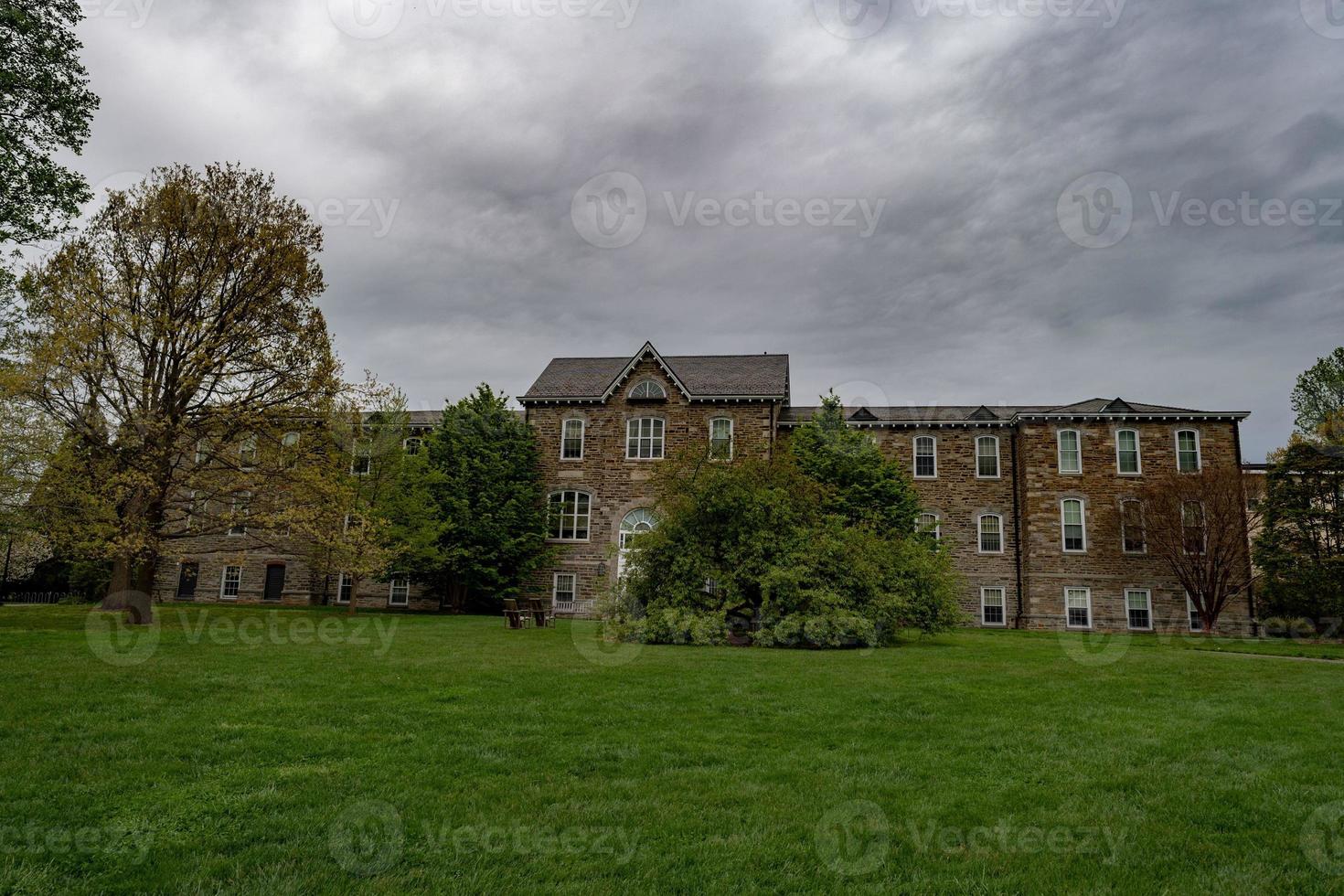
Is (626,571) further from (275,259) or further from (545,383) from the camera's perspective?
(545,383)

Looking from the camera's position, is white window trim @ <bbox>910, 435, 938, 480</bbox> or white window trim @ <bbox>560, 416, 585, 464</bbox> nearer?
white window trim @ <bbox>910, 435, 938, 480</bbox>

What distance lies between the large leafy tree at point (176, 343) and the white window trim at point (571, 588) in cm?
1573

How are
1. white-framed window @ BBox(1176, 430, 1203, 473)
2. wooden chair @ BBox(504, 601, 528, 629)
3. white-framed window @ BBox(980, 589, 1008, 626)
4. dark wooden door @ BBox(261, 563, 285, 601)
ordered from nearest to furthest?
wooden chair @ BBox(504, 601, 528, 629)
white-framed window @ BBox(1176, 430, 1203, 473)
white-framed window @ BBox(980, 589, 1008, 626)
dark wooden door @ BBox(261, 563, 285, 601)

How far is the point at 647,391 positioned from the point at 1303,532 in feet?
82.6

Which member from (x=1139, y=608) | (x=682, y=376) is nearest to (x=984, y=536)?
(x=1139, y=608)

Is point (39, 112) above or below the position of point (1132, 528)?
above

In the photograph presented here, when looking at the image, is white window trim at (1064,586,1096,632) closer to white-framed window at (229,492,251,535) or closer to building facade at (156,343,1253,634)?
building facade at (156,343,1253,634)

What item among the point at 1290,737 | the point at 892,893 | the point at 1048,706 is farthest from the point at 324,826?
the point at 1290,737

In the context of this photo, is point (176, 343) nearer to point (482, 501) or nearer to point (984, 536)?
point (482, 501)

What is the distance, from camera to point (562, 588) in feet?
116

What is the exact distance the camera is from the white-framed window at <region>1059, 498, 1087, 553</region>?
33.4 metres

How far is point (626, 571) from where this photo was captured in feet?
72.1

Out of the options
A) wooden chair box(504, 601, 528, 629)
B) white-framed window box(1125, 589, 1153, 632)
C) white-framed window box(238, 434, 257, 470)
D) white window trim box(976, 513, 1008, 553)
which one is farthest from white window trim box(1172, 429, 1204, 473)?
white-framed window box(238, 434, 257, 470)

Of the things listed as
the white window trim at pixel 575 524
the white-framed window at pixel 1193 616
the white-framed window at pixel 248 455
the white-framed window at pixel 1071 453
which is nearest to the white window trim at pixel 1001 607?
the white-framed window at pixel 1071 453
